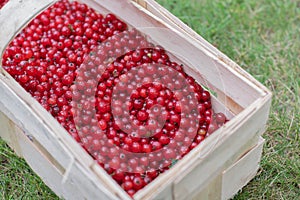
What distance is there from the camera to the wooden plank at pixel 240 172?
1.59 meters

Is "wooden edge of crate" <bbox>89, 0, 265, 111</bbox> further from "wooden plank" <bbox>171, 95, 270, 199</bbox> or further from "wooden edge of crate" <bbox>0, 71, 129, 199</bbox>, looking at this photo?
"wooden edge of crate" <bbox>0, 71, 129, 199</bbox>

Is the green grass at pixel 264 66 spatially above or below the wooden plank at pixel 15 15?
below

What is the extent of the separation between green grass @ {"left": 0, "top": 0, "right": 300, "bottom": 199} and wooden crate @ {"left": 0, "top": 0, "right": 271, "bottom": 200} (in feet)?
0.34

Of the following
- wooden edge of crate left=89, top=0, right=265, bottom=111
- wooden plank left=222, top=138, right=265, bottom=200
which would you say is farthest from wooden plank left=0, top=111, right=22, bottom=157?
wooden plank left=222, top=138, right=265, bottom=200

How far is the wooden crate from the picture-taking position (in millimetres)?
1370

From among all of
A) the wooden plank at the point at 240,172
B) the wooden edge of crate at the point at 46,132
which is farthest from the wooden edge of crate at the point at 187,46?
the wooden edge of crate at the point at 46,132

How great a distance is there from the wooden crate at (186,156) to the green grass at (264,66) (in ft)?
0.34

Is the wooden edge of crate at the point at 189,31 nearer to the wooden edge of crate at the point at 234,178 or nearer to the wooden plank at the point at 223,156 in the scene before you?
the wooden plank at the point at 223,156

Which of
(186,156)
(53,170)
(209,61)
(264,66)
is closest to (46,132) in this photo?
(53,170)

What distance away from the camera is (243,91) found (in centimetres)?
158

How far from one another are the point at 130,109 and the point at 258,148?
0.41m

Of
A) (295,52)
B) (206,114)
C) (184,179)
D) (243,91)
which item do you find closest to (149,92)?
(206,114)

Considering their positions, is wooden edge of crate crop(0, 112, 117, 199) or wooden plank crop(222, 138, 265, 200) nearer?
wooden edge of crate crop(0, 112, 117, 199)

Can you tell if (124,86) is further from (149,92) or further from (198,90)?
(198,90)
